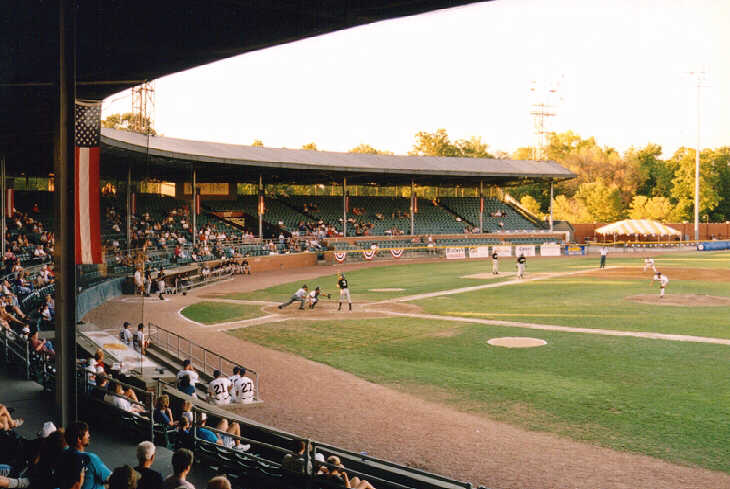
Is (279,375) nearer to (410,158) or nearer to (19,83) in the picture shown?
Answer: (19,83)

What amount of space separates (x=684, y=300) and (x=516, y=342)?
13.5 metres

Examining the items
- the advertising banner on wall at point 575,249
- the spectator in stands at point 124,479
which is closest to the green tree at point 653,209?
the advertising banner on wall at point 575,249

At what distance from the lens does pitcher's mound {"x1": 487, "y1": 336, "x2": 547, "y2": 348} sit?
20.8 meters

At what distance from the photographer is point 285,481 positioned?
7980 mm

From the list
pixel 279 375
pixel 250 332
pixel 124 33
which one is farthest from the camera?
pixel 250 332

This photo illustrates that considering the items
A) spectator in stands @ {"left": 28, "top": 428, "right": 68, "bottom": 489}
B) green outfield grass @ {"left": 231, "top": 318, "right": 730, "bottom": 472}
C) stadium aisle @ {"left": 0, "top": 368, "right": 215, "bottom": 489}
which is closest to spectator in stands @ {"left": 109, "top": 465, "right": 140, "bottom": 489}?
spectator in stands @ {"left": 28, "top": 428, "right": 68, "bottom": 489}

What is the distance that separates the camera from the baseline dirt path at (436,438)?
34.6 feet

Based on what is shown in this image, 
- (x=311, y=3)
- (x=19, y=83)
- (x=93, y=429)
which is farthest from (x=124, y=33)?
(x=93, y=429)

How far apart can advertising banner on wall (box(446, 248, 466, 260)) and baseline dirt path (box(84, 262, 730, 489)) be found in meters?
42.7

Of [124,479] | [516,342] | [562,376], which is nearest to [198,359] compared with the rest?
[516,342]

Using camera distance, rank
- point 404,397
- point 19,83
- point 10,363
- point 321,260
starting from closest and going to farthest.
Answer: point 19,83 → point 10,363 → point 404,397 → point 321,260

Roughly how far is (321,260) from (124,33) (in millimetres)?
45419

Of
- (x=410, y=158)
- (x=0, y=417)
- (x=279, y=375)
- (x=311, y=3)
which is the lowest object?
(x=279, y=375)

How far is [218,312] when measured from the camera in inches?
1147
